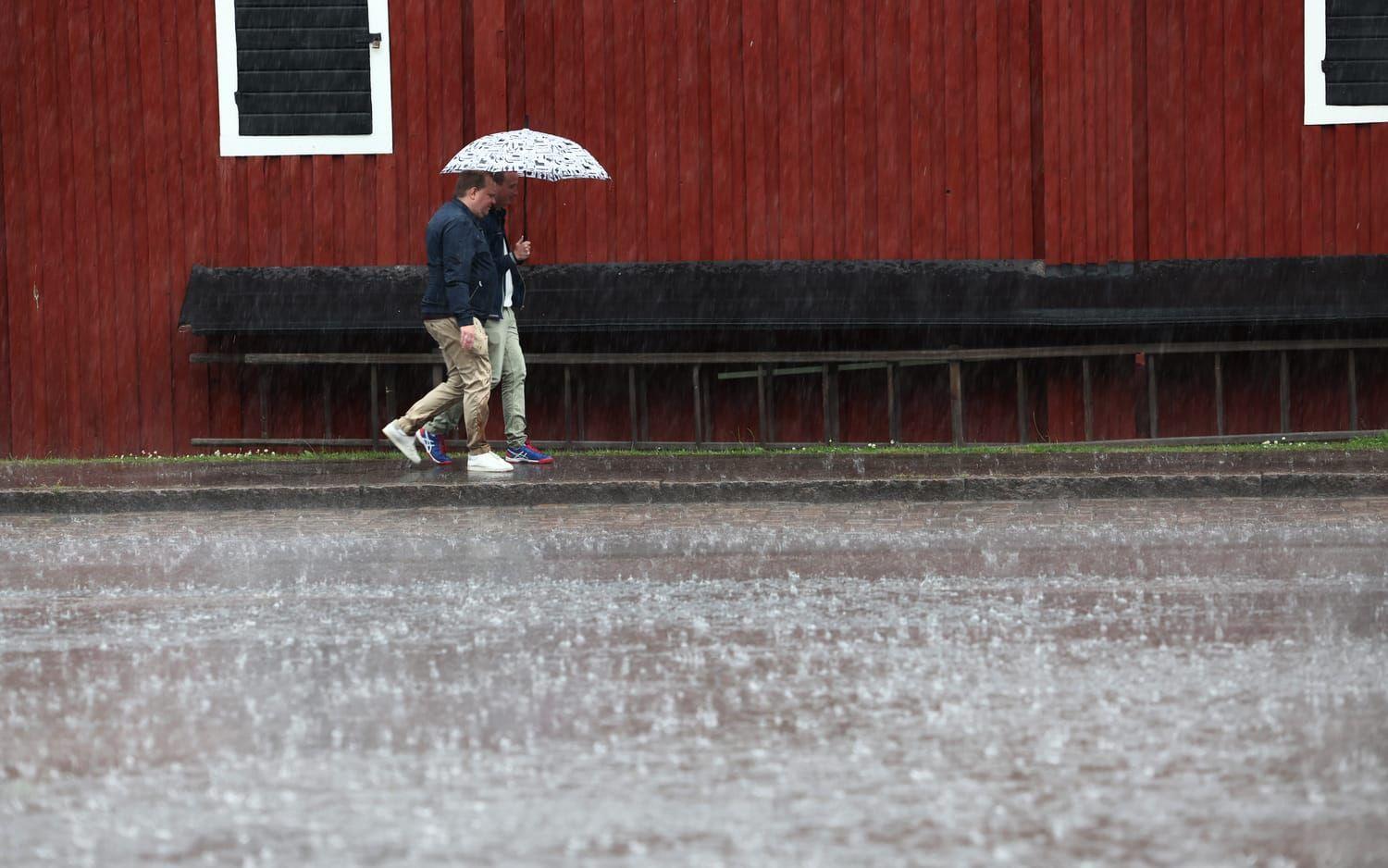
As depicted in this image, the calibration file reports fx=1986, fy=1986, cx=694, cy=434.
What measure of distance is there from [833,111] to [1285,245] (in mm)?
3405

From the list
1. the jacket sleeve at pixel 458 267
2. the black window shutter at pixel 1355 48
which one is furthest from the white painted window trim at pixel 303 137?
the black window shutter at pixel 1355 48

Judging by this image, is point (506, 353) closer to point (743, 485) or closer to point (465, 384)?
point (465, 384)

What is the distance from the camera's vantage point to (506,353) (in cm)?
1248

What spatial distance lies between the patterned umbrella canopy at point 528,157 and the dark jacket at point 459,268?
32 centimetres

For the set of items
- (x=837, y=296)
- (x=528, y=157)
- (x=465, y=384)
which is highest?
(x=528, y=157)

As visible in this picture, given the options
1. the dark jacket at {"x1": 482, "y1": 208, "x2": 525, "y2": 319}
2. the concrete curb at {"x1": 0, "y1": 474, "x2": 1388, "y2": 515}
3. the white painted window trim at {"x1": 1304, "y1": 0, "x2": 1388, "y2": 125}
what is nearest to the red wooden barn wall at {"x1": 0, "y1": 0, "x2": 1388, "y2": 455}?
the white painted window trim at {"x1": 1304, "y1": 0, "x2": 1388, "y2": 125}

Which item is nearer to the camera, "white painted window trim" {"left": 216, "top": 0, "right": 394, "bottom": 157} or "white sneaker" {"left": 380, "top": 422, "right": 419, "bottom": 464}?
"white sneaker" {"left": 380, "top": 422, "right": 419, "bottom": 464}

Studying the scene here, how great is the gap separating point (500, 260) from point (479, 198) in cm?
44

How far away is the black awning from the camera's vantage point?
14.0 meters

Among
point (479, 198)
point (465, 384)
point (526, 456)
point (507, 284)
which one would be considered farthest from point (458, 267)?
point (526, 456)

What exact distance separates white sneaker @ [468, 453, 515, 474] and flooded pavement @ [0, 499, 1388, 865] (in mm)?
2589

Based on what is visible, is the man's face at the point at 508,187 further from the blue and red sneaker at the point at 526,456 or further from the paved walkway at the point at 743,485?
the paved walkway at the point at 743,485

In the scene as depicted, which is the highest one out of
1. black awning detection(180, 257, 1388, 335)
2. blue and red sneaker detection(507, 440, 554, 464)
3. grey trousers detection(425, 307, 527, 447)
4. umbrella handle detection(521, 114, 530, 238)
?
umbrella handle detection(521, 114, 530, 238)

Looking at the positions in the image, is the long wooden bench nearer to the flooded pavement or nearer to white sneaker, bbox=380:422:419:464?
white sneaker, bbox=380:422:419:464
